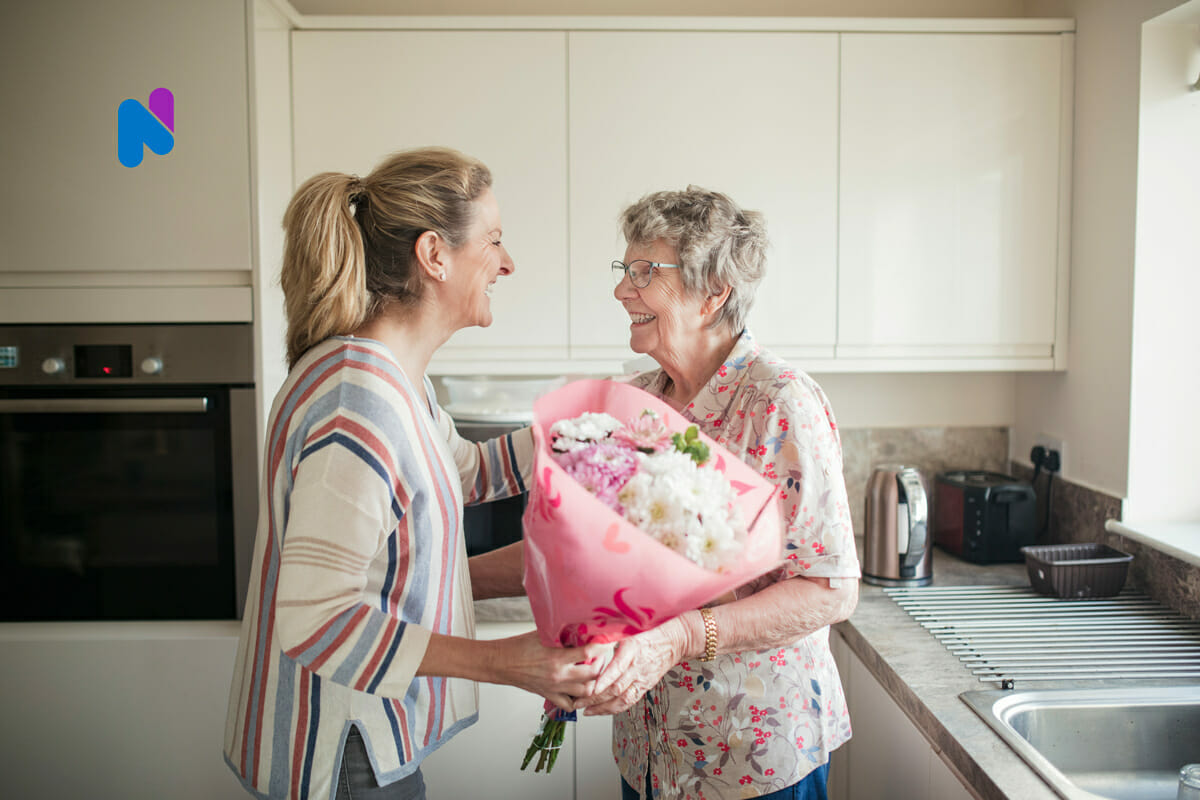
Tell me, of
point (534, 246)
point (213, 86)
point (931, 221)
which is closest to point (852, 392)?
point (931, 221)

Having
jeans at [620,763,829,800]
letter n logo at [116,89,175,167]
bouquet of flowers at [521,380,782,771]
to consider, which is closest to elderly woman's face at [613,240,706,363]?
bouquet of flowers at [521,380,782,771]

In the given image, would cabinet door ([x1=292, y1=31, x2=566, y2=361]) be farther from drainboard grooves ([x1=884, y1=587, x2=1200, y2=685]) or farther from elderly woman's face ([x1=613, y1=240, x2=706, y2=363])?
drainboard grooves ([x1=884, y1=587, x2=1200, y2=685])

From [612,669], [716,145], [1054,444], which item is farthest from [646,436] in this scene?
[1054,444]

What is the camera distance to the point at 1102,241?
188 cm

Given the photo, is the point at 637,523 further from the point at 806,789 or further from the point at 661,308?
the point at 806,789

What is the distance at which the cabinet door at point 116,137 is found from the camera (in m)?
1.73

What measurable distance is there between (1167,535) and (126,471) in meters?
2.26

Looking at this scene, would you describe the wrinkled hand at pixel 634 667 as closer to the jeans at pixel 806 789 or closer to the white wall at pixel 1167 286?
the jeans at pixel 806 789

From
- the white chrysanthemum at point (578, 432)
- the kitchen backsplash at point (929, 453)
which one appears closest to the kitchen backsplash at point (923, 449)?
the kitchen backsplash at point (929, 453)

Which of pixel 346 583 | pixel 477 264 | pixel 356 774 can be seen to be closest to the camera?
pixel 346 583

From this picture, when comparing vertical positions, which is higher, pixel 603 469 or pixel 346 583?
pixel 603 469

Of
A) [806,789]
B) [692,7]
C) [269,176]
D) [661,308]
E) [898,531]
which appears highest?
[692,7]

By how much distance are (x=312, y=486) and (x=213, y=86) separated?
126 cm

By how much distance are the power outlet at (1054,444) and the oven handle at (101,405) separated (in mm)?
→ 2072
